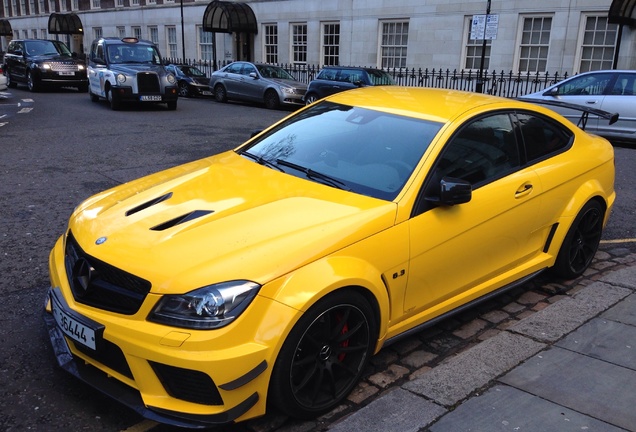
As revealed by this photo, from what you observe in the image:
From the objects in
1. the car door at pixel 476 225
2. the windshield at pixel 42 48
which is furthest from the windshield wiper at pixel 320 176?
the windshield at pixel 42 48

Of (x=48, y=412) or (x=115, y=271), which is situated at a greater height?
(x=115, y=271)

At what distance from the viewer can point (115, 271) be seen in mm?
2748

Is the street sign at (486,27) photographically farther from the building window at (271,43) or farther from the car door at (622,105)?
the building window at (271,43)

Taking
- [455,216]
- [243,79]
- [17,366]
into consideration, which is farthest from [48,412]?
[243,79]

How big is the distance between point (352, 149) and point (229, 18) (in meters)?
26.1

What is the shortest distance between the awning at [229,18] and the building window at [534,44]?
14188 millimetres

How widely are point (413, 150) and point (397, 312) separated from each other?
1035 mm

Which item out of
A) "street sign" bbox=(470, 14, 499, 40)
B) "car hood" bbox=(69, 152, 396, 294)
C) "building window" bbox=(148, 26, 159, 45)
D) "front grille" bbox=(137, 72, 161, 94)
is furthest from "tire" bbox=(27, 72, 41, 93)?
"car hood" bbox=(69, 152, 396, 294)

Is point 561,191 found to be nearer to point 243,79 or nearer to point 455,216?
point 455,216

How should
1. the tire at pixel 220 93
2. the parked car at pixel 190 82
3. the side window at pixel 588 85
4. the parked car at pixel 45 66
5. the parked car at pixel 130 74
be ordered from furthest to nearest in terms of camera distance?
the parked car at pixel 190 82
the parked car at pixel 45 66
the tire at pixel 220 93
the parked car at pixel 130 74
the side window at pixel 588 85

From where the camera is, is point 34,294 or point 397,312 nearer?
point 397,312

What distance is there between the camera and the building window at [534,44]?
1959 cm

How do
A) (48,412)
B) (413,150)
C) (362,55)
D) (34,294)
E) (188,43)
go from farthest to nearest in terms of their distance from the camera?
(188,43)
(362,55)
(34,294)
(413,150)
(48,412)

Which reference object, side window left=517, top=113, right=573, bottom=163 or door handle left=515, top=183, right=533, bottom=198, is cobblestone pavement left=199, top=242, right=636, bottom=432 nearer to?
door handle left=515, top=183, right=533, bottom=198
